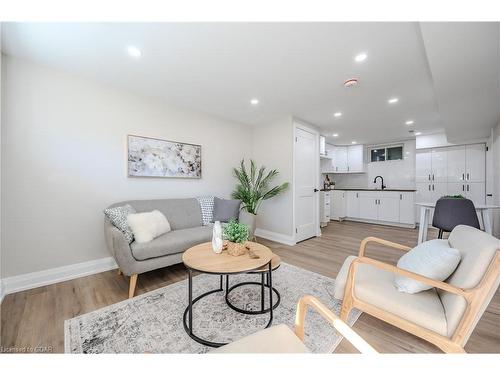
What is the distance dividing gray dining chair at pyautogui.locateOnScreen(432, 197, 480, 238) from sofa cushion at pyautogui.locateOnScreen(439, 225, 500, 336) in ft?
5.62

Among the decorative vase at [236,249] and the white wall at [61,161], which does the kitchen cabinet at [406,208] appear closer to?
the decorative vase at [236,249]

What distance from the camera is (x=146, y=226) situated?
216 cm

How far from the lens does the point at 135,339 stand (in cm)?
135

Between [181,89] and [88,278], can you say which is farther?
[181,89]

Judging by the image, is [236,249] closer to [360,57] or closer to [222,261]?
[222,261]

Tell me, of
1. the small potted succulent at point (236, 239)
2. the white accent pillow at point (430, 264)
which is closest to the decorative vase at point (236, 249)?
the small potted succulent at point (236, 239)

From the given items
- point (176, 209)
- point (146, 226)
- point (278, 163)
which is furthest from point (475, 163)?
point (146, 226)

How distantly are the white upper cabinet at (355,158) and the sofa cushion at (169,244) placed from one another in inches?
204

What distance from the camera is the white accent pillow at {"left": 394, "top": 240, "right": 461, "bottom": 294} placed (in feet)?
3.86

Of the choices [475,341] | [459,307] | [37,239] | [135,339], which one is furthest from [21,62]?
[475,341]

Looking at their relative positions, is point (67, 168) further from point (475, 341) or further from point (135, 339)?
point (475, 341)

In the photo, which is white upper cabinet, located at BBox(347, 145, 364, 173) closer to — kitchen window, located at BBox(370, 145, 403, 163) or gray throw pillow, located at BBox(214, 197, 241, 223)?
kitchen window, located at BBox(370, 145, 403, 163)

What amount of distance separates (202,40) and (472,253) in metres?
2.41
